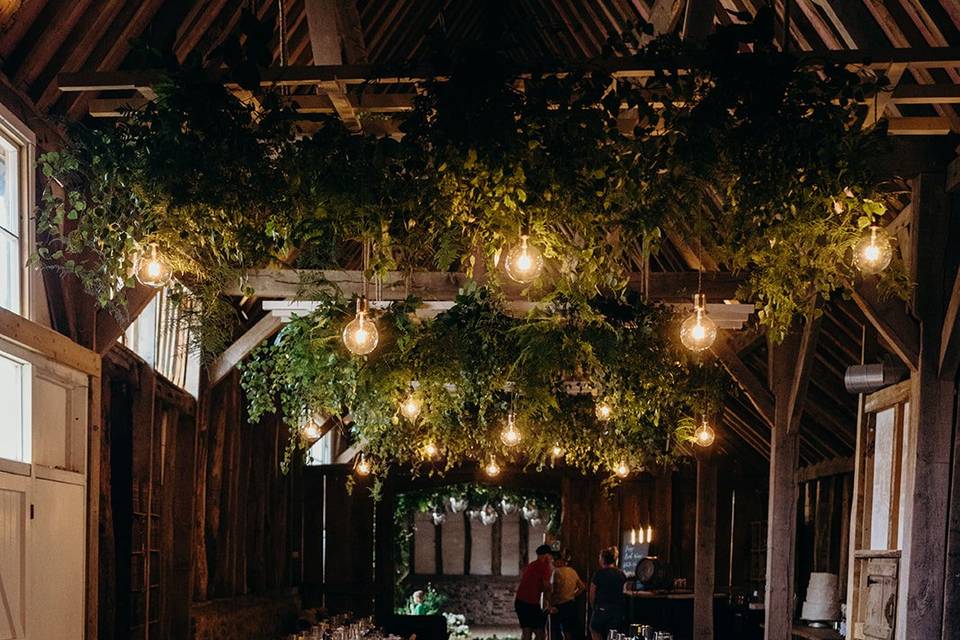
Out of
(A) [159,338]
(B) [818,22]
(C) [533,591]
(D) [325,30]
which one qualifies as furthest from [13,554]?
(C) [533,591]

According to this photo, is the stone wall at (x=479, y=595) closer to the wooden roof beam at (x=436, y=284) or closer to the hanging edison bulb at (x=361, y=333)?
the wooden roof beam at (x=436, y=284)

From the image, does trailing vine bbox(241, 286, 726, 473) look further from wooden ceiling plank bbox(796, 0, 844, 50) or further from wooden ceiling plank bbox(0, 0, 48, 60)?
wooden ceiling plank bbox(0, 0, 48, 60)

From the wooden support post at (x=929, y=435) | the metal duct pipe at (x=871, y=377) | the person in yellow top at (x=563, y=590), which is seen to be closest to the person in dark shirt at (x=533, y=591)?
the person in yellow top at (x=563, y=590)

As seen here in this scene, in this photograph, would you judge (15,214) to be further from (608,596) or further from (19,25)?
(608,596)

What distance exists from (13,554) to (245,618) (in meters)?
7.23

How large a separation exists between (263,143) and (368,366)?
4621 millimetres

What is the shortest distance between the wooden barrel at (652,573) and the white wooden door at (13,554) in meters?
11.5

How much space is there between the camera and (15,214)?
21.3 feet

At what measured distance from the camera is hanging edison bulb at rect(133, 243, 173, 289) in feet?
17.0

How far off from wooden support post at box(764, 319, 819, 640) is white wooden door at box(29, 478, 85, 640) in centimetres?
601

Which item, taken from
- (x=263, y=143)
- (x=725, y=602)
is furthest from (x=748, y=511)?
(x=263, y=143)

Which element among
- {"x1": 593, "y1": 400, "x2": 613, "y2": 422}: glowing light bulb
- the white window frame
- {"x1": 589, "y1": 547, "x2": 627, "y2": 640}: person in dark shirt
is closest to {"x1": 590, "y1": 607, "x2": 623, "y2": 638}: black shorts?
{"x1": 589, "y1": 547, "x2": 627, "y2": 640}: person in dark shirt

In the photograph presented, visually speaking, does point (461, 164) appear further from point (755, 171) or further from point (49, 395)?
point (49, 395)

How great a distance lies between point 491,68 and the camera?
15.0ft
